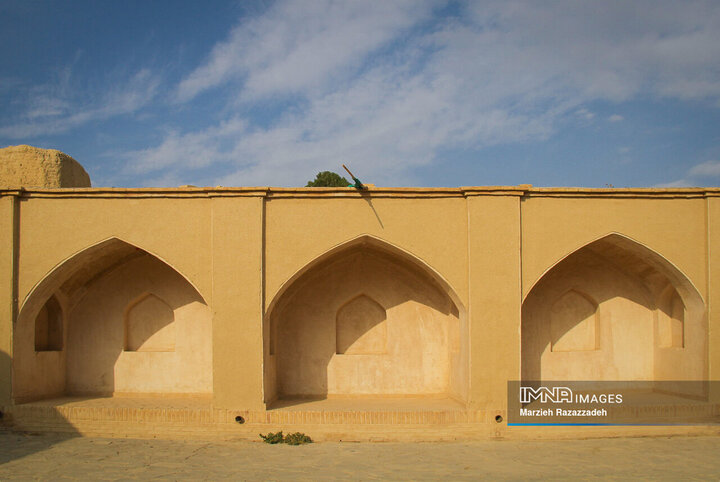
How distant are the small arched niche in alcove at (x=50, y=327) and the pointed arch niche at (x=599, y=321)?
8.35m

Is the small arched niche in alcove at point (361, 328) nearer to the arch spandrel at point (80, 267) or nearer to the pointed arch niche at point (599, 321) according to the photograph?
the pointed arch niche at point (599, 321)

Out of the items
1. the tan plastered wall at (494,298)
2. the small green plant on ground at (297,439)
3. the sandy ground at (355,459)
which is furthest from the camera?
the tan plastered wall at (494,298)

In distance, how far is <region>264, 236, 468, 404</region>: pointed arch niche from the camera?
10383 mm

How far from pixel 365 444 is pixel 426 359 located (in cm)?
227

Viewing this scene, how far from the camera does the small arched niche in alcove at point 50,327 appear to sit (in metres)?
10.3

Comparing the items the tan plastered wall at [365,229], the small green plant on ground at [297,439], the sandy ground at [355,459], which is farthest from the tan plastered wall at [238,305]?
the sandy ground at [355,459]

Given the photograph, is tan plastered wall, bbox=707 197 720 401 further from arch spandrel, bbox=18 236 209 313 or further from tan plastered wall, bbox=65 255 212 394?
tan plastered wall, bbox=65 255 212 394

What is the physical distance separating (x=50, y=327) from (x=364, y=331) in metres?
5.67

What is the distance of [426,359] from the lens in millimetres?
10414

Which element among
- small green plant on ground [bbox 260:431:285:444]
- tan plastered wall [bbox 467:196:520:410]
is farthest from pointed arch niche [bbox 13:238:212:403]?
tan plastered wall [bbox 467:196:520:410]

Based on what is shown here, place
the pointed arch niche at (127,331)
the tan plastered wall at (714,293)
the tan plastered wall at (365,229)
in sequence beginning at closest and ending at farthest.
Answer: the tan plastered wall at (365,229) → the tan plastered wall at (714,293) → the pointed arch niche at (127,331)

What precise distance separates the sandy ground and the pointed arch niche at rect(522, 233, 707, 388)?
1875 mm

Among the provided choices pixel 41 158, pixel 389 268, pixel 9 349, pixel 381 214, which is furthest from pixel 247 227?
pixel 41 158

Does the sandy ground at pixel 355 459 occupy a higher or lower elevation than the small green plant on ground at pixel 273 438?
lower
